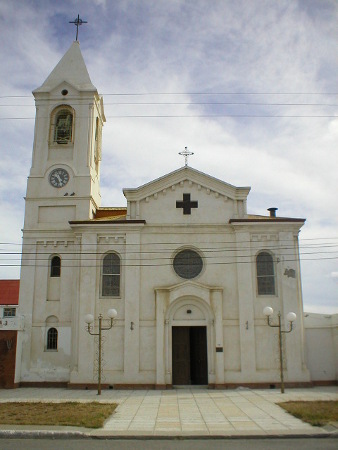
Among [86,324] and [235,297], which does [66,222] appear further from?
[235,297]

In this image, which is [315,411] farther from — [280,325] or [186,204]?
[186,204]

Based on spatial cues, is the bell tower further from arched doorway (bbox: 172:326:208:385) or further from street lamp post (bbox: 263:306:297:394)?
street lamp post (bbox: 263:306:297:394)

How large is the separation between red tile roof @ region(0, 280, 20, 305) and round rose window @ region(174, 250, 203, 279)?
23.7 metres

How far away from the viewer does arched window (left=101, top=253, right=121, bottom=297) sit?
24781 millimetres

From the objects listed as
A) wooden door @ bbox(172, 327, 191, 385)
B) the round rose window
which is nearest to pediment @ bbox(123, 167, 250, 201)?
the round rose window

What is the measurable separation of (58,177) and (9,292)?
2121 centimetres

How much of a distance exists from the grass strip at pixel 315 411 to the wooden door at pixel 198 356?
6878mm

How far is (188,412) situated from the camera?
638 inches

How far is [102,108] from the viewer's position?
31.4 meters

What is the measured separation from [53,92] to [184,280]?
47.1 ft

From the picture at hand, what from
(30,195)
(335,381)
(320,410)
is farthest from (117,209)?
(320,410)

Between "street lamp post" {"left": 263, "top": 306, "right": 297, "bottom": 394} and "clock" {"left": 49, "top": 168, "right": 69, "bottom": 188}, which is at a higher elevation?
"clock" {"left": 49, "top": 168, "right": 69, "bottom": 188}
